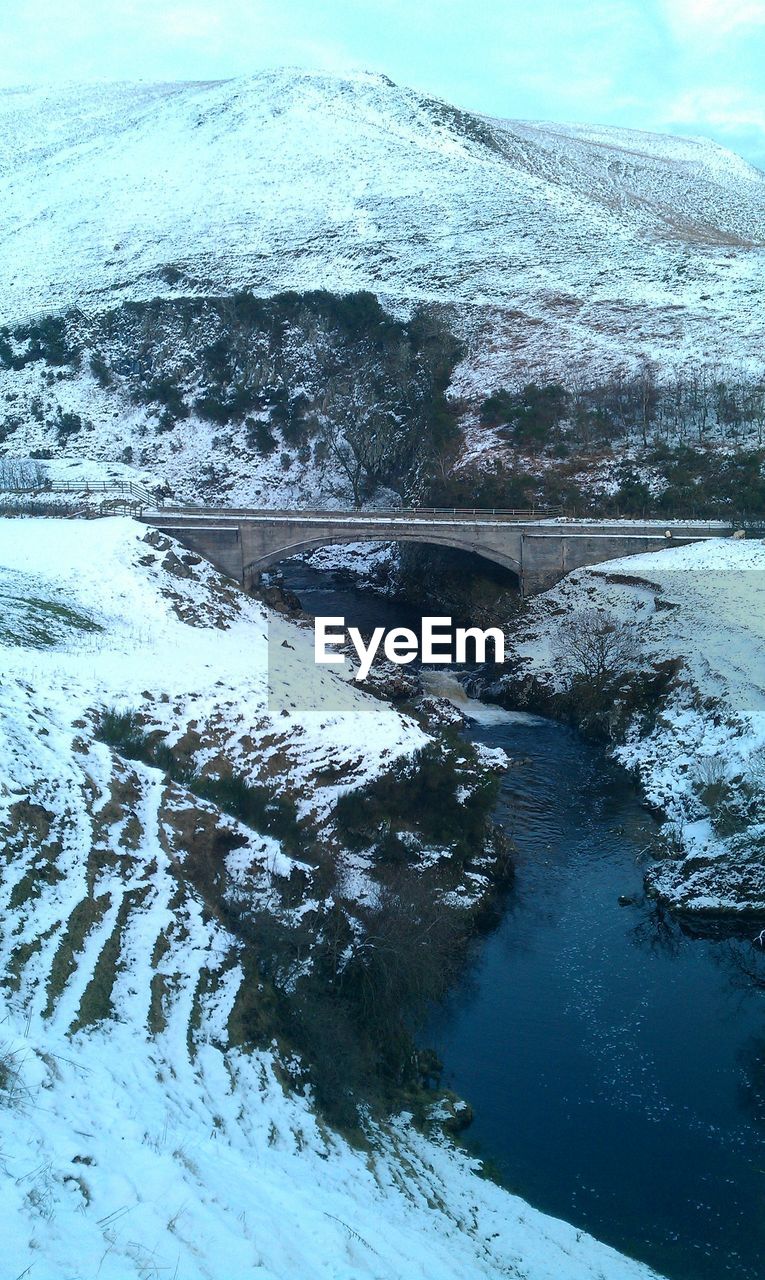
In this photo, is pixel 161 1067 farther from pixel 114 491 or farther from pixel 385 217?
pixel 385 217

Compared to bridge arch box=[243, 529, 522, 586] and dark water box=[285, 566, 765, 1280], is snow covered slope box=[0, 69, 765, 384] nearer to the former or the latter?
bridge arch box=[243, 529, 522, 586]

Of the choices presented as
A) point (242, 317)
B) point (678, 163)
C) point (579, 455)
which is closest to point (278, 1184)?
point (579, 455)

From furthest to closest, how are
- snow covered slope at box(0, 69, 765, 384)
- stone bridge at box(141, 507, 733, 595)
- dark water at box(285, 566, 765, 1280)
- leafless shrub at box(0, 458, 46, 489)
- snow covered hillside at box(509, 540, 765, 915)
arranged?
1. snow covered slope at box(0, 69, 765, 384)
2. leafless shrub at box(0, 458, 46, 489)
3. stone bridge at box(141, 507, 733, 595)
4. snow covered hillside at box(509, 540, 765, 915)
5. dark water at box(285, 566, 765, 1280)

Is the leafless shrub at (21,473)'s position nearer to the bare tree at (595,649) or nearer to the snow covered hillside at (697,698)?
the bare tree at (595,649)

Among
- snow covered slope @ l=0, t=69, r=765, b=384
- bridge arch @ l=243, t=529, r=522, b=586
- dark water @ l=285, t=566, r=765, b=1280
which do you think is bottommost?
dark water @ l=285, t=566, r=765, b=1280

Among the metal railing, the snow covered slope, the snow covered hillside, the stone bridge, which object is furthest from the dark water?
the snow covered slope

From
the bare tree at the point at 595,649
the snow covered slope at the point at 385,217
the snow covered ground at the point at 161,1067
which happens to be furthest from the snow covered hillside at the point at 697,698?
the snow covered slope at the point at 385,217

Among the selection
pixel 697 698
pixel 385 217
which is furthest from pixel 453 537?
pixel 385 217
